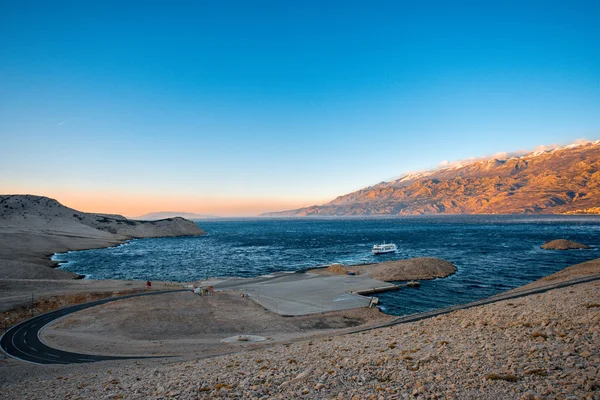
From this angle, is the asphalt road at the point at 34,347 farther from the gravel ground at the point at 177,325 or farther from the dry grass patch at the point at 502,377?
the dry grass patch at the point at 502,377

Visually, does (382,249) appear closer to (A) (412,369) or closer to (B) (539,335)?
(B) (539,335)

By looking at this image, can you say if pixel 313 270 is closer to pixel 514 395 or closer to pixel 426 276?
pixel 426 276

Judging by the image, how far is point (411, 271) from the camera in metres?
62.4

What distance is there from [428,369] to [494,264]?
70803mm

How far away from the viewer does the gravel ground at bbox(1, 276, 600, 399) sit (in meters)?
11.5

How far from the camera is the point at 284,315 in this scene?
3928cm

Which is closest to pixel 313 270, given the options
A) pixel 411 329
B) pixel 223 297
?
pixel 223 297

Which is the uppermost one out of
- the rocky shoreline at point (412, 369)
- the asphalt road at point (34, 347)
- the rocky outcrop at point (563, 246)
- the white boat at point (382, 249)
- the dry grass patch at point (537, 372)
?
the dry grass patch at point (537, 372)

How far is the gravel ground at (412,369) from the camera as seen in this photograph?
37.7 ft

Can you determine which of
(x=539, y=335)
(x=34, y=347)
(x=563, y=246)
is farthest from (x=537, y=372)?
(x=563, y=246)

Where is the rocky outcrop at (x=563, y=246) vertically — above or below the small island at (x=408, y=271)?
below

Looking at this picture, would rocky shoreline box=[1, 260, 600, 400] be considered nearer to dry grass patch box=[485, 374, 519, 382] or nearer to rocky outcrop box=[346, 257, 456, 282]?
dry grass patch box=[485, 374, 519, 382]

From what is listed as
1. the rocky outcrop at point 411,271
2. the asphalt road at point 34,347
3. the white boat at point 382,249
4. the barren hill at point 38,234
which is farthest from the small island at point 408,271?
the barren hill at point 38,234

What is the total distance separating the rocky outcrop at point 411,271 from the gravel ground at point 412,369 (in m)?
39.0
